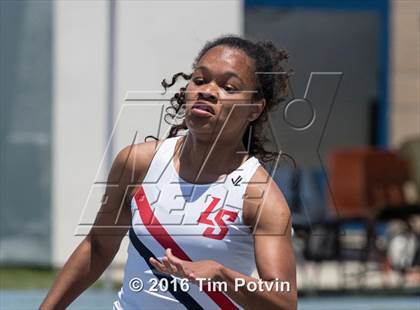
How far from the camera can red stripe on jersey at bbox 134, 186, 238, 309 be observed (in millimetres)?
3467

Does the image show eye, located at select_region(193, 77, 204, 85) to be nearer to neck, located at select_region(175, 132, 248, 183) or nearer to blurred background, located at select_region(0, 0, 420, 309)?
neck, located at select_region(175, 132, 248, 183)

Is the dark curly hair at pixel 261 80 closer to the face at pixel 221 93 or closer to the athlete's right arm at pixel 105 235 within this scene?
the face at pixel 221 93

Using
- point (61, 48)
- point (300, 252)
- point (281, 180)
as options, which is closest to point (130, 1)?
point (61, 48)

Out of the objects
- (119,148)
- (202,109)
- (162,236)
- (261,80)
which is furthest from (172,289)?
(119,148)

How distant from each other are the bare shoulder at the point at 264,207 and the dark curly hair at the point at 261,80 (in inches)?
9.9

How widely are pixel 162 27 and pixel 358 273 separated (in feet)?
11.1

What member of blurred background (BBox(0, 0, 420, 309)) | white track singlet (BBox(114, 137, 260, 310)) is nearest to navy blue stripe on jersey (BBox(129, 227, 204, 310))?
white track singlet (BBox(114, 137, 260, 310))

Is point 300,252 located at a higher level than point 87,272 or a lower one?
lower

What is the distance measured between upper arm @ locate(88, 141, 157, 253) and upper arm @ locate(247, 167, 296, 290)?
0.36m

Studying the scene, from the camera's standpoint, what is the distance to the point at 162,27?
7.70m

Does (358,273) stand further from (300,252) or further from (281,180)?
(281,180)

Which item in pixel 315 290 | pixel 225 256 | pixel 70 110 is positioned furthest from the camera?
pixel 315 290

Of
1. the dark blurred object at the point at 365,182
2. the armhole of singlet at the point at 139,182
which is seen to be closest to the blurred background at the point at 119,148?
the dark blurred object at the point at 365,182

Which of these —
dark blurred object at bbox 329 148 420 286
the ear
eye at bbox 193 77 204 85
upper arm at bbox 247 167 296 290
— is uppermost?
eye at bbox 193 77 204 85
